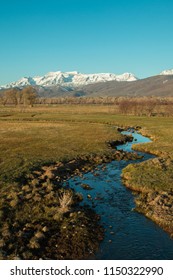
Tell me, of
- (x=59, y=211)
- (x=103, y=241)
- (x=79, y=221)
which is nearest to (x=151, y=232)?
(x=103, y=241)

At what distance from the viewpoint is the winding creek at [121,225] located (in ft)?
49.1

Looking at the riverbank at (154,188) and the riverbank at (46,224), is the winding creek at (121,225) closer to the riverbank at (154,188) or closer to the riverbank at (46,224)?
the riverbank at (154,188)

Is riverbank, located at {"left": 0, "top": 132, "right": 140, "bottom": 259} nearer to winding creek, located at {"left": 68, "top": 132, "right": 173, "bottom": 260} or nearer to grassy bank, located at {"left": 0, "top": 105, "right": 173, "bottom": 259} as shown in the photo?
grassy bank, located at {"left": 0, "top": 105, "right": 173, "bottom": 259}

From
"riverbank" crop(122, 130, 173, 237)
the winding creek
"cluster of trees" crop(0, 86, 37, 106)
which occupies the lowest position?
the winding creek

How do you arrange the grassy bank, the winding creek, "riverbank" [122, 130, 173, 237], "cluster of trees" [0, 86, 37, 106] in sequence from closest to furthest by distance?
the winding creek, the grassy bank, "riverbank" [122, 130, 173, 237], "cluster of trees" [0, 86, 37, 106]

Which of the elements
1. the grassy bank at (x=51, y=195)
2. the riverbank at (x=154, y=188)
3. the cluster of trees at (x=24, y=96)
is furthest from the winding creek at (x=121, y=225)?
the cluster of trees at (x=24, y=96)

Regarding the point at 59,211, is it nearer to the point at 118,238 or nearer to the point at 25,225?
the point at 25,225

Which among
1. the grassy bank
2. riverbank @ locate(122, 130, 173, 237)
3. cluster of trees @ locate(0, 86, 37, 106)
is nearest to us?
the grassy bank

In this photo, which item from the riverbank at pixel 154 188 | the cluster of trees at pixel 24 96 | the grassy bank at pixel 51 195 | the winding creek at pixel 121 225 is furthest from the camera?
→ the cluster of trees at pixel 24 96

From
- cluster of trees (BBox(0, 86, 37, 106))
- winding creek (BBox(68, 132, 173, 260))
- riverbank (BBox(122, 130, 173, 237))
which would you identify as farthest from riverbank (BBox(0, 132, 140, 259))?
cluster of trees (BBox(0, 86, 37, 106))

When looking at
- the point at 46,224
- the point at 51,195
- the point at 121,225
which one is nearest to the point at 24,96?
the point at 51,195

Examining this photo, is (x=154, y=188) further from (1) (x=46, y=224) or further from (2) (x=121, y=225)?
(1) (x=46, y=224)

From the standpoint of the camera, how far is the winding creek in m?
15.0
